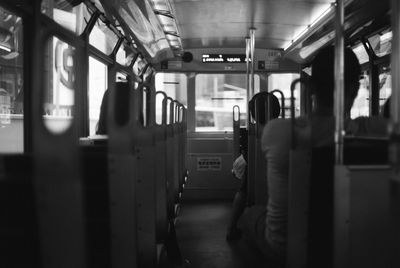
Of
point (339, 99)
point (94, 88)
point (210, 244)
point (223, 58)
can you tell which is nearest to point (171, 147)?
point (210, 244)

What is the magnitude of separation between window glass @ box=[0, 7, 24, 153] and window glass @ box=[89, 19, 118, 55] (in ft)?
4.26

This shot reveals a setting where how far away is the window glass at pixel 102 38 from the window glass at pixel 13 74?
1297mm

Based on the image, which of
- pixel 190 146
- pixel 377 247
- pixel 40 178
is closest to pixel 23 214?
pixel 40 178

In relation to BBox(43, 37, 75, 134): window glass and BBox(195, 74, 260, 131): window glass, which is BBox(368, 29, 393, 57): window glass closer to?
BBox(195, 74, 260, 131): window glass

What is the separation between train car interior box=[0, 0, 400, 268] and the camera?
1301mm

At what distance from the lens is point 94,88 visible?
13.6 feet

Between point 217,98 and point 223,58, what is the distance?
2.25 ft

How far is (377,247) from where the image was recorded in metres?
1.41

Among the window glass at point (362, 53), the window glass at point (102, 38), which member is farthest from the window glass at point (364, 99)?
the window glass at point (102, 38)

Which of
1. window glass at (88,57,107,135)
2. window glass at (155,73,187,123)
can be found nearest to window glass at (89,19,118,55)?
window glass at (88,57,107,135)

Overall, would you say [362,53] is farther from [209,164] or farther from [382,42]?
[209,164]

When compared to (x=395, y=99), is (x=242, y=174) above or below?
below

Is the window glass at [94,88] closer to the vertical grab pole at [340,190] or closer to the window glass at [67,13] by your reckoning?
the window glass at [67,13]

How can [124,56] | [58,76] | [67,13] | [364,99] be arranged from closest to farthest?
[58,76], [67,13], [364,99], [124,56]
